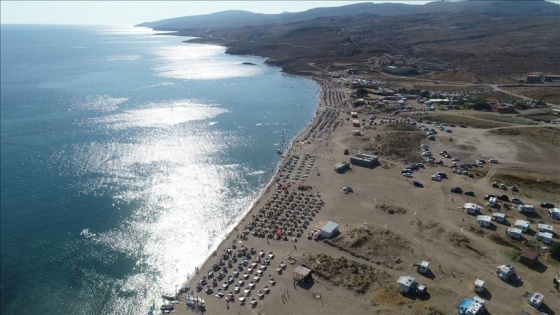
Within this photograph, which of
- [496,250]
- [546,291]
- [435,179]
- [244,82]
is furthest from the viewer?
[244,82]

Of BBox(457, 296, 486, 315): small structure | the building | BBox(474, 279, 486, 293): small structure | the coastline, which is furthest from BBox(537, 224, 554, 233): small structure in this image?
the coastline

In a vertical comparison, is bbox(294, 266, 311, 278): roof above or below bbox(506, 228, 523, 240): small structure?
below

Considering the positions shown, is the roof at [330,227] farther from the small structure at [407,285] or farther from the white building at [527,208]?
the white building at [527,208]

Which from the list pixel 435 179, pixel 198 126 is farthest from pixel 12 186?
pixel 435 179

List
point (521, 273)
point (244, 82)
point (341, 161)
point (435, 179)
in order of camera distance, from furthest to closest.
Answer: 1. point (244, 82)
2. point (341, 161)
3. point (435, 179)
4. point (521, 273)

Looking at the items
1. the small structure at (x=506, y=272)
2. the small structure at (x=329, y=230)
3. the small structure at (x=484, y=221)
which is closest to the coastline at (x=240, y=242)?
the small structure at (x=329, y=230)

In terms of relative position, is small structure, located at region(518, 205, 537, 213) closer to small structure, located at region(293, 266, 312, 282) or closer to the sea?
small structure, located at region(293, 266, 312, 282)

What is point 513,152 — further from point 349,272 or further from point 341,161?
point 349,272
